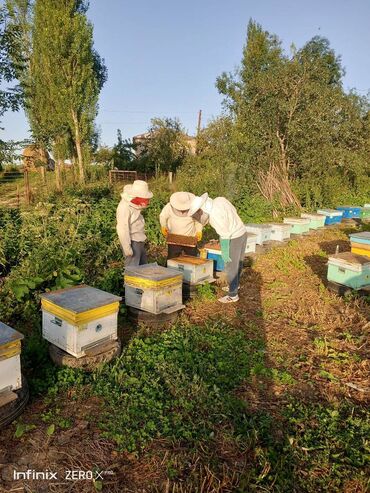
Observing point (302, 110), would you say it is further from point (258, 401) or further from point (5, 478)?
point (5, 478)

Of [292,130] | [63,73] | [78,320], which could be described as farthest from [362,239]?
[63,73]

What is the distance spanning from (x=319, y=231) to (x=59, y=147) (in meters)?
13.5

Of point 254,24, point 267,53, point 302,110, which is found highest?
point 254,24

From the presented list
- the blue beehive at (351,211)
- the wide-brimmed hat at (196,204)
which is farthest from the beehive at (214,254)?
the blue beehive at (351,211)

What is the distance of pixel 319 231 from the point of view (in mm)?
11172

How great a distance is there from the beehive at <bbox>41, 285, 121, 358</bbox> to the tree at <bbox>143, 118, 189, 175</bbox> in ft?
67.6

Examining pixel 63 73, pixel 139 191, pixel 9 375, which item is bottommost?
pixel 9 375

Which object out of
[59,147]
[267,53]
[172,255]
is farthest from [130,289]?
[267,53]

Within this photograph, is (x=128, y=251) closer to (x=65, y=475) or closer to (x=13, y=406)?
(x=13, y=406)

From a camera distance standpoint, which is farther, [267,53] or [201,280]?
[267,53]

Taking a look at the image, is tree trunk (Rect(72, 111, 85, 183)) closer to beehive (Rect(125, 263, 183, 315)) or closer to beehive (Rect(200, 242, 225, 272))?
beehive (Rect(200, 242, 225, 272))

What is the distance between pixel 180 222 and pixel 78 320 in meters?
2.97

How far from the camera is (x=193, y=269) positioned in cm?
536

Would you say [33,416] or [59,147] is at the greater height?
[59,147]
